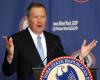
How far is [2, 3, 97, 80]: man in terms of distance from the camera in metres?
1.42

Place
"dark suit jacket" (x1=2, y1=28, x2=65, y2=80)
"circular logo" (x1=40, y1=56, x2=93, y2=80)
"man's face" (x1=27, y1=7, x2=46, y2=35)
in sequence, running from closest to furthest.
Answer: "circular logo" (x1=40, y1=56, x2=93, y2=80)
"dark suit jacket" (x1=2, y1=28, x2=65, y2=80)
"man's face" (x1=27, y1=7, x2=46, y2=35)

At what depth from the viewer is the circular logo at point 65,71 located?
107cm

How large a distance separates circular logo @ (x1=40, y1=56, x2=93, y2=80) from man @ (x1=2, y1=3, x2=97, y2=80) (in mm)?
302

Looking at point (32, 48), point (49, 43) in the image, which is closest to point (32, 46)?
point (32, 48)

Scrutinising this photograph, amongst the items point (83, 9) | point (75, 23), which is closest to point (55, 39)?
point (75, 23)

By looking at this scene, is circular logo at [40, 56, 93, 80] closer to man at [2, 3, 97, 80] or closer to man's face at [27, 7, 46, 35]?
man at [2, 3, 97, 80]

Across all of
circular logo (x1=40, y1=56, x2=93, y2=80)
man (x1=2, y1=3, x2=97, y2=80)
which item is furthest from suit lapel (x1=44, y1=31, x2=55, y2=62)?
circular logo (x1=40, y1=56, x2=93, y2=80)

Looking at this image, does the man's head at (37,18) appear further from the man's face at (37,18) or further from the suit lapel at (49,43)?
the suit lapel at (49,43)

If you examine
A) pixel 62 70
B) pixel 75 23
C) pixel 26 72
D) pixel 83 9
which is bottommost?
pixel 26 72

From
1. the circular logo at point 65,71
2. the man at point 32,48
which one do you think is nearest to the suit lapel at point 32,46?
the man at point 32,48

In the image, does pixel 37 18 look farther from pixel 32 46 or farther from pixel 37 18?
pixel 32 46

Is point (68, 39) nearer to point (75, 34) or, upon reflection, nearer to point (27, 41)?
point (75, 34)

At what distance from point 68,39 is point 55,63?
98cm

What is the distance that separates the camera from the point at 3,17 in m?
2.07
